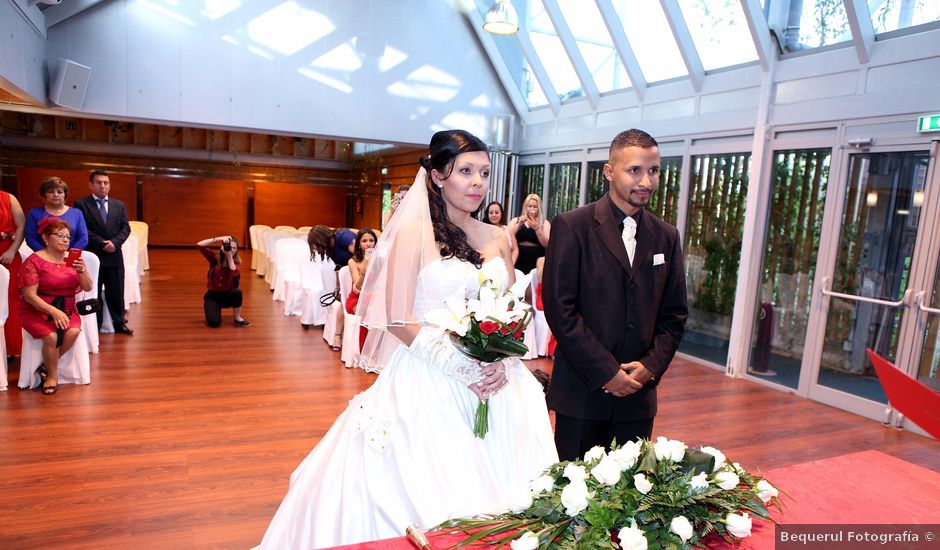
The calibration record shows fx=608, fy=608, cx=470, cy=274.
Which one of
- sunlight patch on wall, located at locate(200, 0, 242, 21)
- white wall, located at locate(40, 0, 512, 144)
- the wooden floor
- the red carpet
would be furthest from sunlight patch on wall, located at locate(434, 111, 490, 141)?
the red carpet

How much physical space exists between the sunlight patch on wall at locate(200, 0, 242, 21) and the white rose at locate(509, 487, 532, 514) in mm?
9466

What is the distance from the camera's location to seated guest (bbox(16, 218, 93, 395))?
4.89 meters

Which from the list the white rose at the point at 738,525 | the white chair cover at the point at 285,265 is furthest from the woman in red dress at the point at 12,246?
the white rose at the point at 738,525

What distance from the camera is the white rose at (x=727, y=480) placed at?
4.42ft

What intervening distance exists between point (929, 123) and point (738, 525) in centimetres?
536

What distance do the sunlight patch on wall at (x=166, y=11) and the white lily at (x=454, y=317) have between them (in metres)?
8.68

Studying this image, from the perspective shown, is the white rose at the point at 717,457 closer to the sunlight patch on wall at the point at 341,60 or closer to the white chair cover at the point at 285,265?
the white chair cover at the point at 285,265

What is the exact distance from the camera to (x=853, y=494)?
169 cm

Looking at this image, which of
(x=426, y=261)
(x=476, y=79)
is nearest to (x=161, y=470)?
(x=426, y=261)

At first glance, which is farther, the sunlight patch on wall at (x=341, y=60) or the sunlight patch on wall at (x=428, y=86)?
the sunlight patch on wall at (x=428, y=86)

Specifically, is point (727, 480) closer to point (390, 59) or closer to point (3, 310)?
point (3, 310)

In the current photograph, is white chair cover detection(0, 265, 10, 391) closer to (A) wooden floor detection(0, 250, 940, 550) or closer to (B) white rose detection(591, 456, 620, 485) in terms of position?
(A) wooden floor detection(0, 250, 940, 550)

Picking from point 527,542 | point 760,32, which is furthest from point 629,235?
point 760,32

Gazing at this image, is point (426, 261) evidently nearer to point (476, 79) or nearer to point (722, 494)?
point (722, 494)
